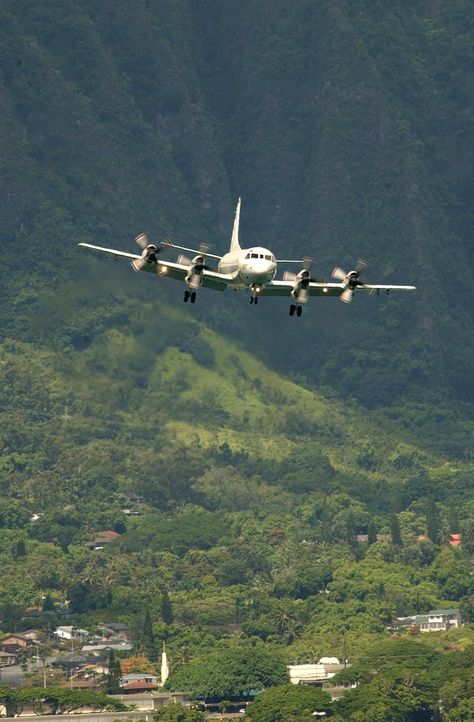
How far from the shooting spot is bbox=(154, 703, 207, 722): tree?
188875mm

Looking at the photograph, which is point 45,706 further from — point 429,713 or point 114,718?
point 429,713

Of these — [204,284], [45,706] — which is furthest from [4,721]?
[204,284]

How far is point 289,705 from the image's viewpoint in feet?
620

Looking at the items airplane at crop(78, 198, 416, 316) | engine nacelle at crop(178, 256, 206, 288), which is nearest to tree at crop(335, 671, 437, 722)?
airplane at crop(78, 198, 416, 316)

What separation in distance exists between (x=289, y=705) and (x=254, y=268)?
7411cm

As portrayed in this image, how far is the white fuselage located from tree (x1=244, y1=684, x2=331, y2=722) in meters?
70.2

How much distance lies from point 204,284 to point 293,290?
467 cm

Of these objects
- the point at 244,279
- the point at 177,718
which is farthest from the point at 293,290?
the point at 177,718

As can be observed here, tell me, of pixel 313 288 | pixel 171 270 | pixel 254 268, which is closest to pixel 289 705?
pixel 313 288

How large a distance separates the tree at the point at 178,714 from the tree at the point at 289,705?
164 inches

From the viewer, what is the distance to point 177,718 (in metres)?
189

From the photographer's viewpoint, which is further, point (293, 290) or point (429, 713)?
point (429, 713)

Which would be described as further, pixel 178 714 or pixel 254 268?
pixel 178 714

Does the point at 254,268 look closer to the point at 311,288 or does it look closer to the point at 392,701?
the point at 311,288
